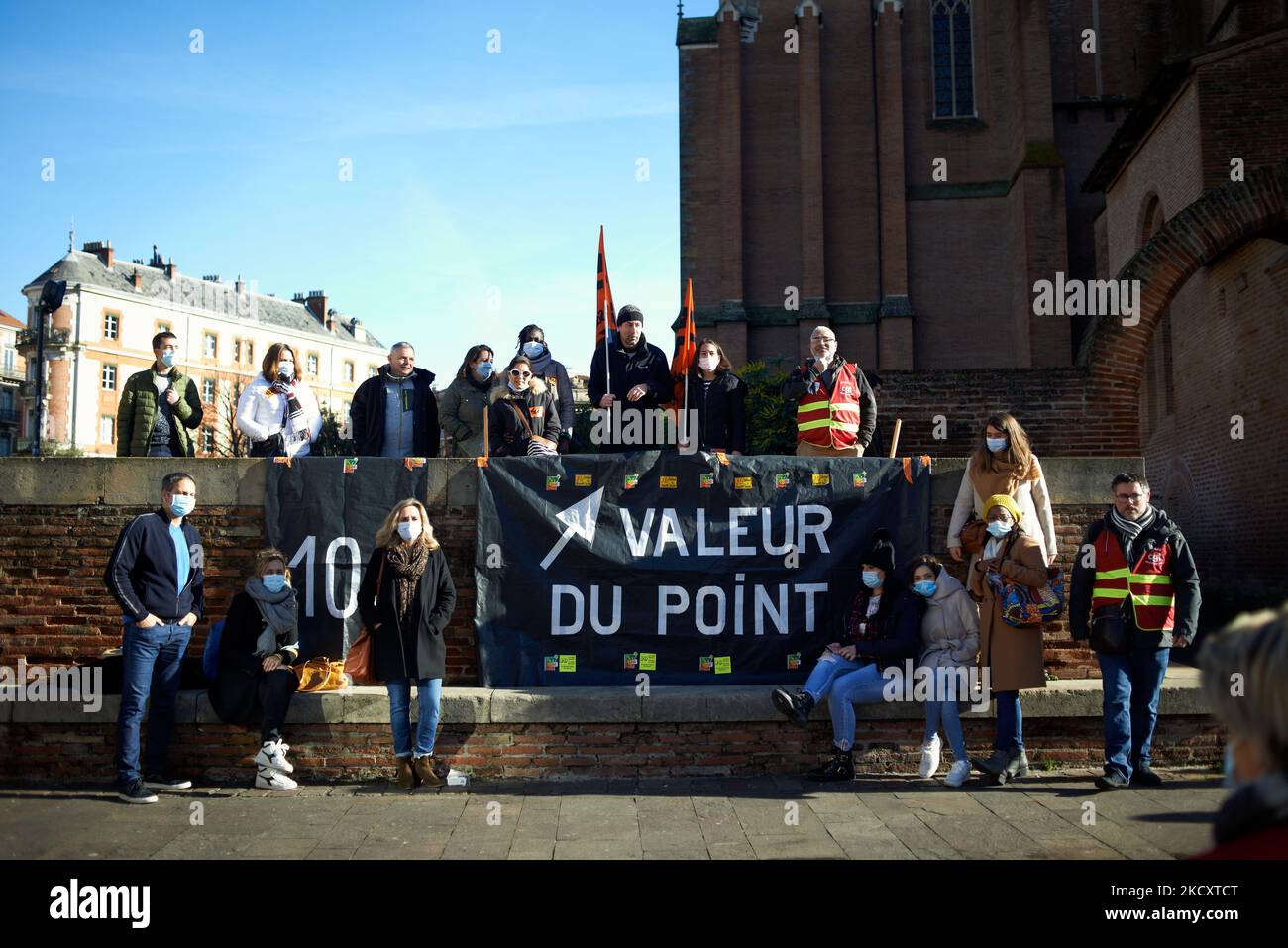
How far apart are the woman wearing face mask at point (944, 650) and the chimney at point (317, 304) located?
3027 inches

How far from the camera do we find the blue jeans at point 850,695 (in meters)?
7.15

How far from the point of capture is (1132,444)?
35.0ft

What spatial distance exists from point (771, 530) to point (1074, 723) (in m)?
2.65

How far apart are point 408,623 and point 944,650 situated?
3839 mm

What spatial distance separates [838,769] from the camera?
717cm

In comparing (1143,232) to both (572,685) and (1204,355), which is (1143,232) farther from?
(572,685)

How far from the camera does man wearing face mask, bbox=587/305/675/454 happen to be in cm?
910

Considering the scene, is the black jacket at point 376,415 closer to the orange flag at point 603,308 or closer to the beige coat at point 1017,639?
the orange flag at point 603,308

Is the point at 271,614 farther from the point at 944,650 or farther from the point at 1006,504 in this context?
the point at 1006,504

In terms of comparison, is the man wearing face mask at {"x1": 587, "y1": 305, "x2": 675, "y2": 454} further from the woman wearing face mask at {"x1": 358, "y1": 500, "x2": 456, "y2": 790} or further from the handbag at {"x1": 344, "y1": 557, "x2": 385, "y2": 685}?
the handbag at {"x1": 344, "y1": 557, "x2": 385, "y2": 685}

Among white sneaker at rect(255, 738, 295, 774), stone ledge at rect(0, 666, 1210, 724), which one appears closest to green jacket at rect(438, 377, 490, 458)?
stone ledge at rect(0, 666, 1210, 724)

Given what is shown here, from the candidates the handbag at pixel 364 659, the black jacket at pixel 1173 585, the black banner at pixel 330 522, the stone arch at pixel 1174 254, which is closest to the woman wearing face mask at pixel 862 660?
the black jacket at pixel 1173 585

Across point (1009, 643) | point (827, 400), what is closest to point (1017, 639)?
point (1009, 643)
